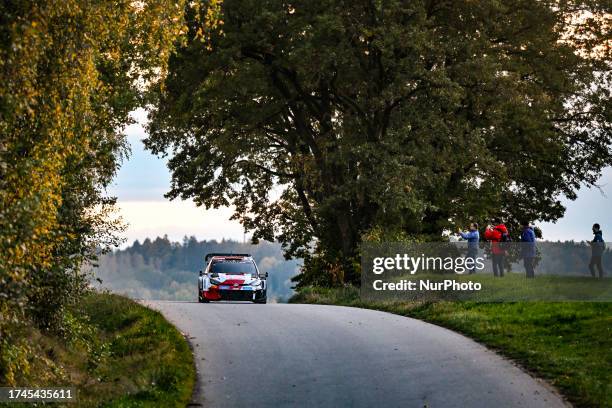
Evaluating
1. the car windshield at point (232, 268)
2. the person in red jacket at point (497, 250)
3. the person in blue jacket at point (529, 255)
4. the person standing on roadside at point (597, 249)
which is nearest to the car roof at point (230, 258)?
the car windshield at point (232, 268)

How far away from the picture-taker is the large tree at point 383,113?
3725 centimetres

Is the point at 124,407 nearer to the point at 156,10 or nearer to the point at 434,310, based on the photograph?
the point at 156,10

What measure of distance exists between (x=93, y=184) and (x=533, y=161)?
34003 millimetres

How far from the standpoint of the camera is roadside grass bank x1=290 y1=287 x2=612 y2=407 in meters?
16.6

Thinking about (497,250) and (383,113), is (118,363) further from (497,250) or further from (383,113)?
(383,113)

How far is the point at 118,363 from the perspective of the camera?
1914 centimetres

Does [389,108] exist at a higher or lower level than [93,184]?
higher

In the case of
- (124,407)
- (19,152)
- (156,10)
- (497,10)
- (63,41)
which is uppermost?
(497,10)

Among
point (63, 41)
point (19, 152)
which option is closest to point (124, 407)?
point (19, 152)

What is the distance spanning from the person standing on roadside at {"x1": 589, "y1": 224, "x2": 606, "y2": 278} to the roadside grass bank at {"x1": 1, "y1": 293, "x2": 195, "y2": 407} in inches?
611

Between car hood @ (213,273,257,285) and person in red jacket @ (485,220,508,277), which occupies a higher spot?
person in red jacket @ (485,220,508,277)

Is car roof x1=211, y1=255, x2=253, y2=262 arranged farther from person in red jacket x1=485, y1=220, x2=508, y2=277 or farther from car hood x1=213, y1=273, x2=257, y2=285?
person in red jacket x1=485, y1=220, x2=508, y2=277

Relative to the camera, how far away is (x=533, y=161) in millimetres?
49312

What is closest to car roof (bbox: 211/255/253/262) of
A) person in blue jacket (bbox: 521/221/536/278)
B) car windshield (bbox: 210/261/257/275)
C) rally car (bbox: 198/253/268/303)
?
rally car (bbox: 198/253/268/303)
